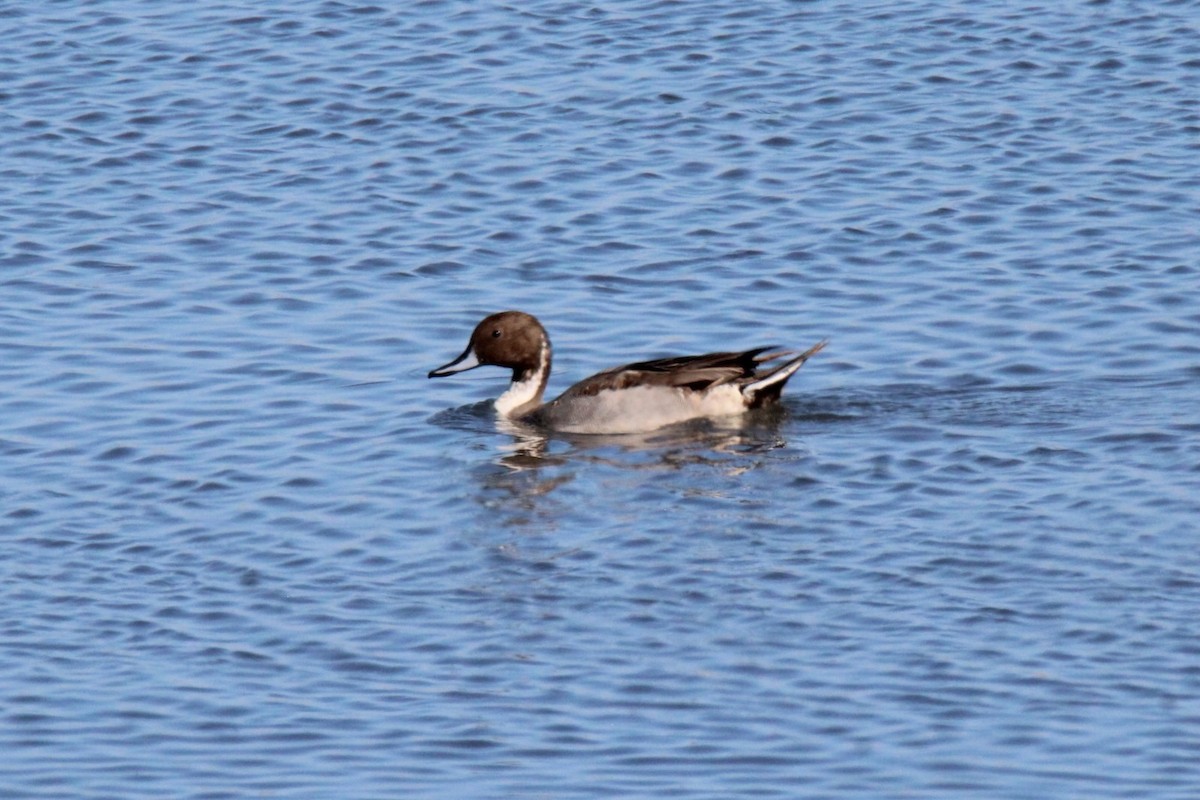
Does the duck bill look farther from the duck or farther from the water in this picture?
the water

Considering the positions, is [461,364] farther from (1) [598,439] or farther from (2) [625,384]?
(2) [625,384]

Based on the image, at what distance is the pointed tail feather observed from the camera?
13414 millimetres

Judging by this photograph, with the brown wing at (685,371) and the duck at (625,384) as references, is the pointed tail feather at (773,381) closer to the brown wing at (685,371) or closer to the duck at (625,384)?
the duck at (625,384)

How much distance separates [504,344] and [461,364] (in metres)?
0.32

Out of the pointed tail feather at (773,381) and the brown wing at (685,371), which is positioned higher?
the brown wing at (685,371)

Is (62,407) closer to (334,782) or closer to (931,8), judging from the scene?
(334,782)

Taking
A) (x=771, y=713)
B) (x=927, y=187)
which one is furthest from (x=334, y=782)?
(x=927, y=187)

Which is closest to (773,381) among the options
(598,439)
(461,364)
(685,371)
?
(685,371)

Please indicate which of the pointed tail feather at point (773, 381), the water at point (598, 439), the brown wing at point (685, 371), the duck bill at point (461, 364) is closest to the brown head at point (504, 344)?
the duck bill at point (461, 364)

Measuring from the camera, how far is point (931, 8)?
2341cm

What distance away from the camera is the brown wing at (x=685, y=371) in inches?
517

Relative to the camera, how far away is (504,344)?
14.1 m

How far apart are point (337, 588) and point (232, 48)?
540 inches

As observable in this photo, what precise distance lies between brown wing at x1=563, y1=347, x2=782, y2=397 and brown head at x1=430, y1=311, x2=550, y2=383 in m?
0.97
